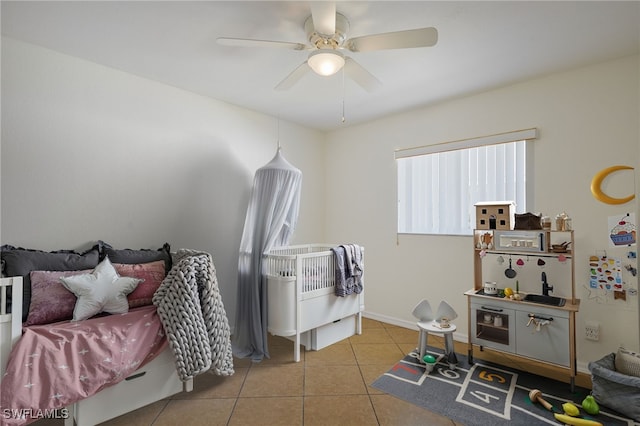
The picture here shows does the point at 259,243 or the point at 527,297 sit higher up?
Answer: the point at 259,243

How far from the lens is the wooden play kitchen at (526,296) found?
7.89 ft

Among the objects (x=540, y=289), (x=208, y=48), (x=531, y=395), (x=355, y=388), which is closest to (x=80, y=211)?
(x=208, y=48)

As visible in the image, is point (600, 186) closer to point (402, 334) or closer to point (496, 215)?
point (496, 215)

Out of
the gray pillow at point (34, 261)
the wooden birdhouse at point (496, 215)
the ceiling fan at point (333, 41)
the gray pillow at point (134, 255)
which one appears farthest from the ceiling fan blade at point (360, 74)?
the gray pillow at point (34, 261)

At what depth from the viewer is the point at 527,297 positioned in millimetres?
2713

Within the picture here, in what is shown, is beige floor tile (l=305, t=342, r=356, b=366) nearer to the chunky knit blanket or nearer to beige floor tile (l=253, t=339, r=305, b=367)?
beige floor tile (l=253, t=339, r=305, b=367)

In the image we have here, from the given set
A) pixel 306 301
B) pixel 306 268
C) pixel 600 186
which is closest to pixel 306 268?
pixel 306 268

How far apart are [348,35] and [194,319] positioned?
223cm

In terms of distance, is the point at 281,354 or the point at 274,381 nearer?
the point at 274,381

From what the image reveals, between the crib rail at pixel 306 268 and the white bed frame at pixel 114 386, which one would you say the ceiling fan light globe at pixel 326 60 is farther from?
the white bed frame at pixel 114 386

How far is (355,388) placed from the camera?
2.38m

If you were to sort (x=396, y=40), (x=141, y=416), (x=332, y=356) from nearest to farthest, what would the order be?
1. (x=396, y=40)
2. (x=141, y=416)
3. (x=332, y=356)

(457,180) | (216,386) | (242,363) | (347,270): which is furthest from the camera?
(457,180)

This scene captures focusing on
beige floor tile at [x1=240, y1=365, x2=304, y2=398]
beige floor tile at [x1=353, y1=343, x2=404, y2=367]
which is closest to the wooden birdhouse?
beige floor tile at [x1=353, y1=343, x2=404, y2=367]
